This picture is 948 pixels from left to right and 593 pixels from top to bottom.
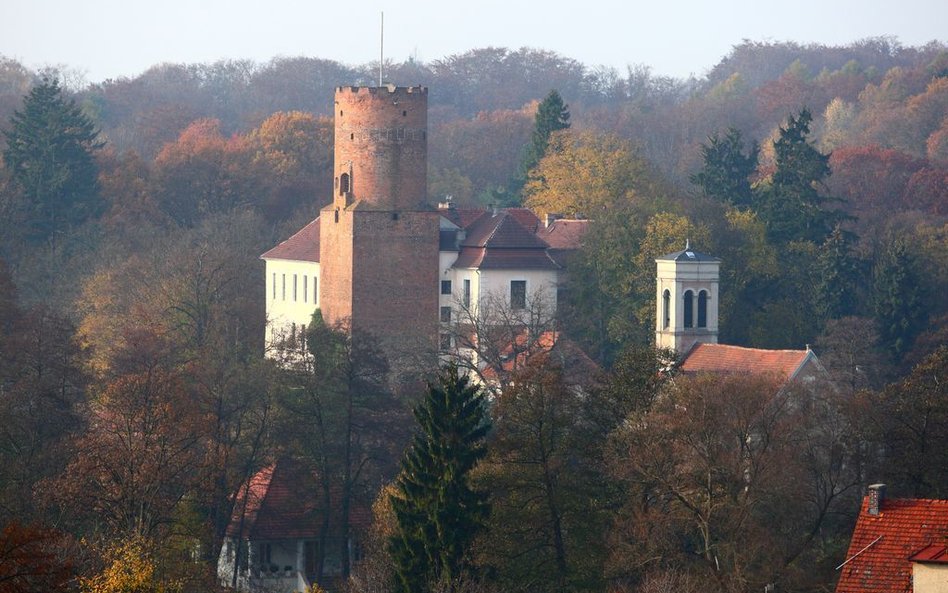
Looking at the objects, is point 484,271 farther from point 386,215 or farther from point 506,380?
point 506,380

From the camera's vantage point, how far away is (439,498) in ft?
122

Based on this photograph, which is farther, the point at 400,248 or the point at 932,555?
the point at 400,248

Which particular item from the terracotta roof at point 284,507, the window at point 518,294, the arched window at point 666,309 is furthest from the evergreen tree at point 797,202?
the terracotta roof at point 284,507

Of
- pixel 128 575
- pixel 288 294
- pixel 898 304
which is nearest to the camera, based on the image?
pixel 128 575

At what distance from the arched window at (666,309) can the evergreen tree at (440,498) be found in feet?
40.5

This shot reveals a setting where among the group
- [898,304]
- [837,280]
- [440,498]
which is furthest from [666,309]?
[440,498]

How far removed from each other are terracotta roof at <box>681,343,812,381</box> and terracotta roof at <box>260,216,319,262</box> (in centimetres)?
1574

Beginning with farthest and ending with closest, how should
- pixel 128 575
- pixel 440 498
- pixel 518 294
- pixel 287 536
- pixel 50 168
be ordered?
pixel 50 168 → pixel 518 294 → pixel 287 536 → pixel 440 498 → pixel 128 575

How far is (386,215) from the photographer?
57.9m

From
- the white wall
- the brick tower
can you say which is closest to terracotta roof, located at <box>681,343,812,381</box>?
the brick tower

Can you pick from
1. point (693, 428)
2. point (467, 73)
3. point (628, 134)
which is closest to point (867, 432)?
point (693, 428)

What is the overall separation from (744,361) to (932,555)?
18.0m

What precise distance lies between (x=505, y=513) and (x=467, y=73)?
9739 centimetres

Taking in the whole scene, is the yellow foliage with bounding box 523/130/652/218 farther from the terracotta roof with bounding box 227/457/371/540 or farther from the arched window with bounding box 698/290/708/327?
the terracotta roof with bounding box 227/457/371/540
